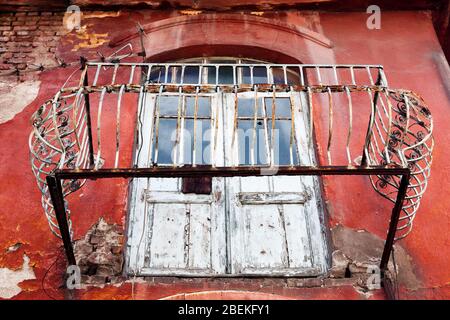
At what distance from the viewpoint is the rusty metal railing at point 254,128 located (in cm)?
374

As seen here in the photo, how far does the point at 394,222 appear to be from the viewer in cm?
404

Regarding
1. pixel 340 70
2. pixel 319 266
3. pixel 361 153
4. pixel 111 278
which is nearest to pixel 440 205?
pixel 361 153

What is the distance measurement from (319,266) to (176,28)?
2950 millimetres

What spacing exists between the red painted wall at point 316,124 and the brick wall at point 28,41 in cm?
17

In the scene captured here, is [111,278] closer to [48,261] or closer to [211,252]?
[48,261]

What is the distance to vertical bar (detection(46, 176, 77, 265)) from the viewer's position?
3748 mm

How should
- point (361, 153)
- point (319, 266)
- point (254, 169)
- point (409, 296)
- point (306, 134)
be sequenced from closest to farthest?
1. point (254, 169)
2. point (409, 296)
3. point (319, 266)
4. point (361, 153)
5. point (306, 134)

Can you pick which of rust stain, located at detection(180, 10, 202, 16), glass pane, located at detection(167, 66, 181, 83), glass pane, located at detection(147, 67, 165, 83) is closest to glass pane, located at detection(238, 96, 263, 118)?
glass pane, located at detection(167, 66, 181, 83)

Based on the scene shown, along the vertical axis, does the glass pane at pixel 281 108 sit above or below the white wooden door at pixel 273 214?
above

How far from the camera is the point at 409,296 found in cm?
424

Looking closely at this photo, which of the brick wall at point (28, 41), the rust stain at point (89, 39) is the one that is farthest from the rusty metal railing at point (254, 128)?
the brick wall at point (28, 41)

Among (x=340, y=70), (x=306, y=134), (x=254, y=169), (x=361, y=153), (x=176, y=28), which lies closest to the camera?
(x=254, y=169)

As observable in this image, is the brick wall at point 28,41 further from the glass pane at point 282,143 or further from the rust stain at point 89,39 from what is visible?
the glass pane at point 282,143

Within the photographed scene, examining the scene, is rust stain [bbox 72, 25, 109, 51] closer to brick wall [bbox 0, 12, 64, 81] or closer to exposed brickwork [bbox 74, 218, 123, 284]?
brick wall [bbox 0, 12, 64, 81]
